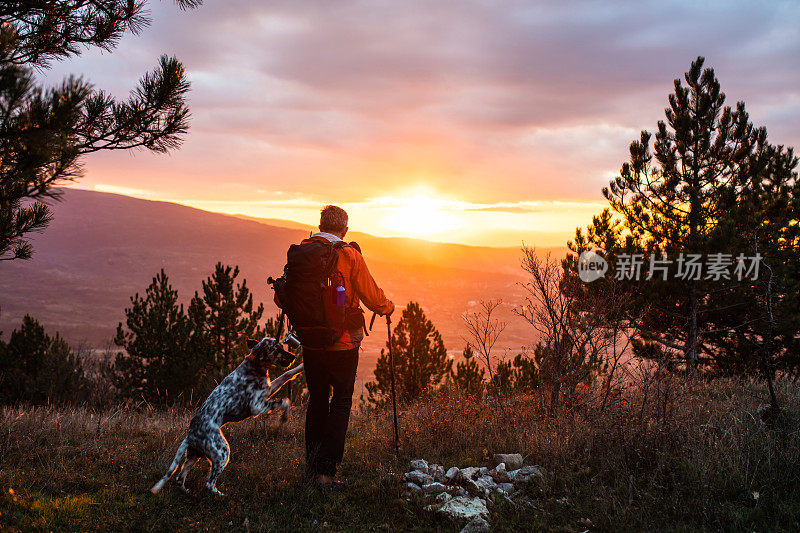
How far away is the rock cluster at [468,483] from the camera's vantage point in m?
3.92

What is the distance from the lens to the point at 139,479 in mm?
4539

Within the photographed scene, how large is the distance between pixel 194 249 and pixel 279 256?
31478mm

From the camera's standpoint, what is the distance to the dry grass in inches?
147

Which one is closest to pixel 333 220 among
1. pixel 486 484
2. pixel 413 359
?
pixel 486 484

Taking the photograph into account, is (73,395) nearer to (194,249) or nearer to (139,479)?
(139,479)

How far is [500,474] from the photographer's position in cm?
442

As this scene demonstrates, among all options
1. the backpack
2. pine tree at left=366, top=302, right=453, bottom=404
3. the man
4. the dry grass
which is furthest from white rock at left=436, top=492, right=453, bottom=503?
pine tree at left=366, top=302, right=453, bottom=404

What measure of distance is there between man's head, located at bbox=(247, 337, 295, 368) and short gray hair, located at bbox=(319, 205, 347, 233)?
44.7 inches

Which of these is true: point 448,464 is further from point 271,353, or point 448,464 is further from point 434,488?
point 271,353

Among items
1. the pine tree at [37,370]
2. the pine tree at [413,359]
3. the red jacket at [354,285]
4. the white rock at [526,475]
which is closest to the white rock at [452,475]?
the white rock at [526,475]

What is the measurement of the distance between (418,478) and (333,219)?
2536 mm

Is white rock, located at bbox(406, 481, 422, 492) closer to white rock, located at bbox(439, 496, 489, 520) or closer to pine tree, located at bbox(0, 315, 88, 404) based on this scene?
white rock, located at bbox(439, 496, 489, 520)

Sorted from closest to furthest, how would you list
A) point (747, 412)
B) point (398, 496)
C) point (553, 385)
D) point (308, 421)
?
point (398, 496), point (308, 421), point (747, 412), point (553, 385)

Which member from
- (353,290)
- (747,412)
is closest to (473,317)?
(353,290)
